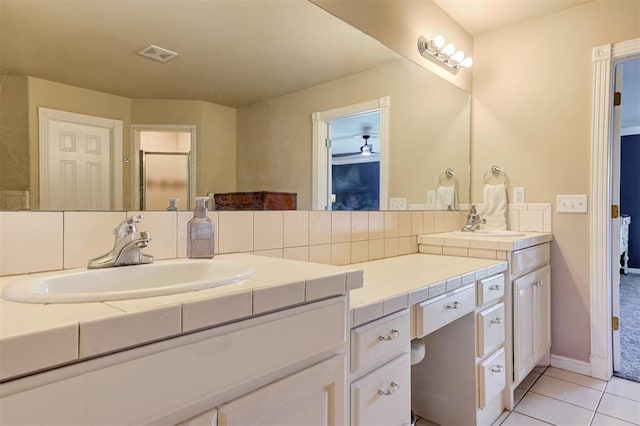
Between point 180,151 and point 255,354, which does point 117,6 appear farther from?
point 255,354

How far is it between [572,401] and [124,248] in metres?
2.26

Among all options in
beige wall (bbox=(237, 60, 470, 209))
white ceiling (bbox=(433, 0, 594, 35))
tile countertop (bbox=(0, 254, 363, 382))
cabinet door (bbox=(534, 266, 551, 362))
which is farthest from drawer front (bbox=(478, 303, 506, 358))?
white ceiling (bbox=(433, 0, 594, 35))

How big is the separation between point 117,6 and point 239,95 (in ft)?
1.48

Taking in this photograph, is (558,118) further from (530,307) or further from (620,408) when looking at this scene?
(620,408)

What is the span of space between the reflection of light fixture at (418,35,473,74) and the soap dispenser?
173 cm

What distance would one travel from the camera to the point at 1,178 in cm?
85

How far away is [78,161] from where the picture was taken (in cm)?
97

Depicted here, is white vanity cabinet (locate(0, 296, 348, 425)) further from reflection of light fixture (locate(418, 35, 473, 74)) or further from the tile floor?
reflection of light fixture (locate(418, 35, 473, 74))

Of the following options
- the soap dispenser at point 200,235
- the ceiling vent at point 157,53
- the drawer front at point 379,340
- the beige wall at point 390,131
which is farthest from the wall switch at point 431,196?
the ceiling vent at point 157,53

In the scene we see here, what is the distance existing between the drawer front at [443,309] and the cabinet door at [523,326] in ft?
1.68

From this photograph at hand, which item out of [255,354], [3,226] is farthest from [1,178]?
[255,354]

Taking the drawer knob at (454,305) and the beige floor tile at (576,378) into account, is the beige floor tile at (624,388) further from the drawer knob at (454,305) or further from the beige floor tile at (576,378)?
the drawer knob at (454,305)

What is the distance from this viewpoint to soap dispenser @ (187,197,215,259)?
113 centimetres

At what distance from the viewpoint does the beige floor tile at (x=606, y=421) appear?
1.70 meters
